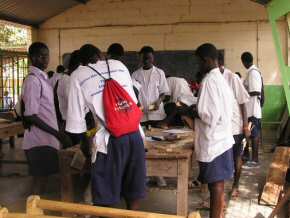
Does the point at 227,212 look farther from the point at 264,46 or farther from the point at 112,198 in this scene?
the point at 264,46

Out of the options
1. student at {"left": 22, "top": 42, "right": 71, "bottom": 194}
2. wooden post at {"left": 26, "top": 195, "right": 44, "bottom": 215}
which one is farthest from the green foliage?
wooden post at {"left": 26, "top": 195, "right": 44, "bottom": 215}

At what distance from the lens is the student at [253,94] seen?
6.01 m

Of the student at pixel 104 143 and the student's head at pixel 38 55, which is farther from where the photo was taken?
the student's head at pixel 38 55

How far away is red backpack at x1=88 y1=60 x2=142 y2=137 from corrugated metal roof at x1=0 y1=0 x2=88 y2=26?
678 centimetres

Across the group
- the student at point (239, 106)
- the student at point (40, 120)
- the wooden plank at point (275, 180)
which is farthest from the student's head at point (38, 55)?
the wooden plank at point (275, 180)

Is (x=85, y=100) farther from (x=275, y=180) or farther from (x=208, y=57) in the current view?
(x=275, y=180)

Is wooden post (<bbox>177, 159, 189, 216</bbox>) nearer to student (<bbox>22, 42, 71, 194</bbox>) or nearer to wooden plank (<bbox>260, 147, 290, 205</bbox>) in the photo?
student (<bbox>22, 42, 71, 194</bbox>)

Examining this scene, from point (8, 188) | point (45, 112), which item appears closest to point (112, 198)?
point (45, 112)

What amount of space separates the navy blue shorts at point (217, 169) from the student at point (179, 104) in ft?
1.25

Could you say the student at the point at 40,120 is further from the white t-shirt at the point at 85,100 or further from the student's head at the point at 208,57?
the student's head at the point at 208,57

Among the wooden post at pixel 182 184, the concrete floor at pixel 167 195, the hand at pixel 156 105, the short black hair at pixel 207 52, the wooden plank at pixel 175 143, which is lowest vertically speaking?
the concrete floor at pixel 167 195

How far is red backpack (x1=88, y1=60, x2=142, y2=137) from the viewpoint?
2579mm

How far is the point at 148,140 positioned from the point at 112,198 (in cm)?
106

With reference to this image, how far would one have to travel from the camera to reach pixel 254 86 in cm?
610
